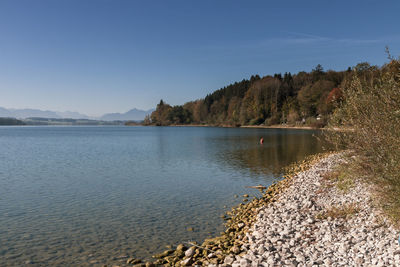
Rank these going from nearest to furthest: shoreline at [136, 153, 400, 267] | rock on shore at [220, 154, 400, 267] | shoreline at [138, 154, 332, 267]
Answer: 1. rock on shore at [220, 154, 400, 267]
2. shoreline at [136, 153, 400, 267]
3. shoreline at [138, 154, 332, 267]

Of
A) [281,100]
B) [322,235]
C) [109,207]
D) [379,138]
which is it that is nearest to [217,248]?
[322,235]

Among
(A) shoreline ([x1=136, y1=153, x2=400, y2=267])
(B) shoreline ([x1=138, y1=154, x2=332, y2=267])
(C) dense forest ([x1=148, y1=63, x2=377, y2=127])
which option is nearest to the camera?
(A) shoreline ([x1=136, y1=153, x2=400, y2=267])

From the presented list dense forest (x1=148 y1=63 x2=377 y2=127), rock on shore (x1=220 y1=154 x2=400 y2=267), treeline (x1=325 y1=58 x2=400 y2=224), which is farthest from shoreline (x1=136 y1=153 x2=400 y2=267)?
dense forest (x1=148 y1=63 x2=377 y2=127)

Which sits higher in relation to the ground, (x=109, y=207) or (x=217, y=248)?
(x=217, y=248)

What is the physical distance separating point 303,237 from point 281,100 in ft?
405

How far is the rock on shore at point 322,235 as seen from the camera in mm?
7125

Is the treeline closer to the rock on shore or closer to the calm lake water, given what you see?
the rock on shore

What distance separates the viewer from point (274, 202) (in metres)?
13.8

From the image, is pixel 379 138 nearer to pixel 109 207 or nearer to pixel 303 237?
pixel 303 237

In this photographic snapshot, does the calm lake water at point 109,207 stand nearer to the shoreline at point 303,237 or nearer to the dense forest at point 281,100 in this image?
the shoreline at point 303,237

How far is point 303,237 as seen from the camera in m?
8.87

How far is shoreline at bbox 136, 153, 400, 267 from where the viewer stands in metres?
7.27

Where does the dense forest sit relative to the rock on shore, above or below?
above

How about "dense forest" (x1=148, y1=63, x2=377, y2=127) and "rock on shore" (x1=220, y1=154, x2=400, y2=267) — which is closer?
"rock on shore" (x1=220, y1=154, x2=400, y2=267)
